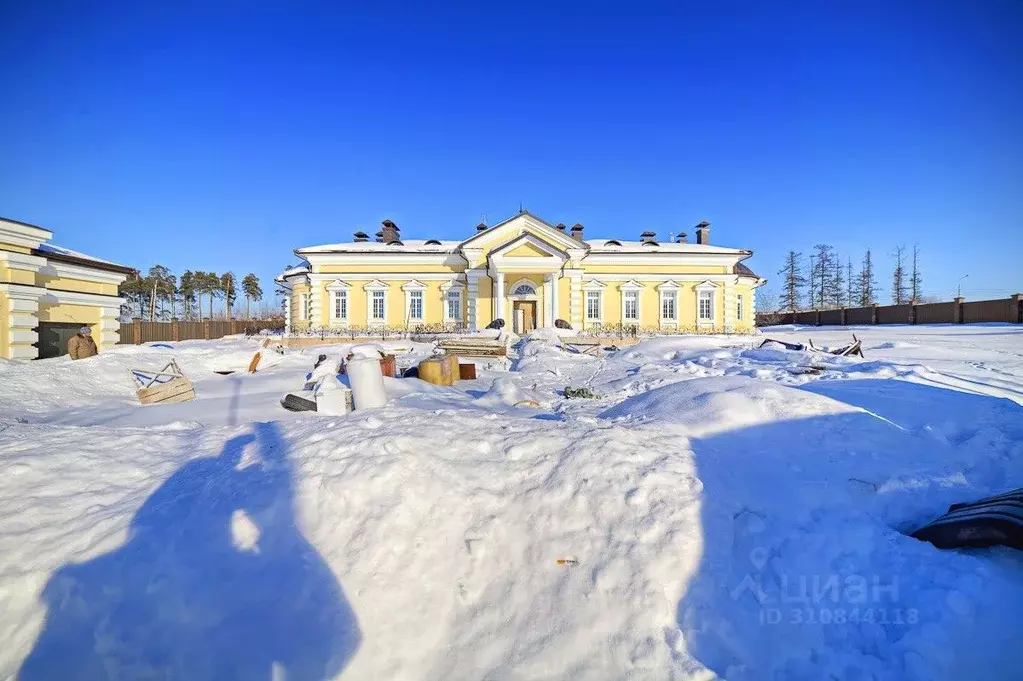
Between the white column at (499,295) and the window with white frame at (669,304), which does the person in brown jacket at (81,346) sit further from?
the window with white frame at (669,304)

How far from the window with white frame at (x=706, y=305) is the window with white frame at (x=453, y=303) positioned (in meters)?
15.2

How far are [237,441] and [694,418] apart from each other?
519cm

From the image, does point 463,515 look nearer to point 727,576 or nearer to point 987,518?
point 727,576

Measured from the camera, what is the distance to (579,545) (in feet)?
9.80

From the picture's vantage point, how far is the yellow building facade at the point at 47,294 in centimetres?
978

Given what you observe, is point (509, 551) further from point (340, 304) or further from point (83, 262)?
point (340, 304)

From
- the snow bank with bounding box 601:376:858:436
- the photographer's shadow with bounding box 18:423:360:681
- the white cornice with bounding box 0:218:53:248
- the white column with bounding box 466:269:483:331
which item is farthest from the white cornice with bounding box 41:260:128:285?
the white column with bounding box 466:269:483:331

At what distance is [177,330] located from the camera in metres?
28.0

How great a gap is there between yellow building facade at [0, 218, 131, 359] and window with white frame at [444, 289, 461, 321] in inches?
616

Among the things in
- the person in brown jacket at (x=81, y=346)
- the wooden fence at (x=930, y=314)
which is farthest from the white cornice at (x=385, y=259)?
the wooden fence at (x=930, y=314)

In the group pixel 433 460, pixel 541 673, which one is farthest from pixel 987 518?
pixel 433 460

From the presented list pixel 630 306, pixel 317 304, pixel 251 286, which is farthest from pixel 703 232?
pixel 251 286

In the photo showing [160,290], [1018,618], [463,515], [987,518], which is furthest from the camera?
[160,290]

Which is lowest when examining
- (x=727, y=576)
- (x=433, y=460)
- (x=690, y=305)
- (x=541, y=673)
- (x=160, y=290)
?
(x=541, y=673)
